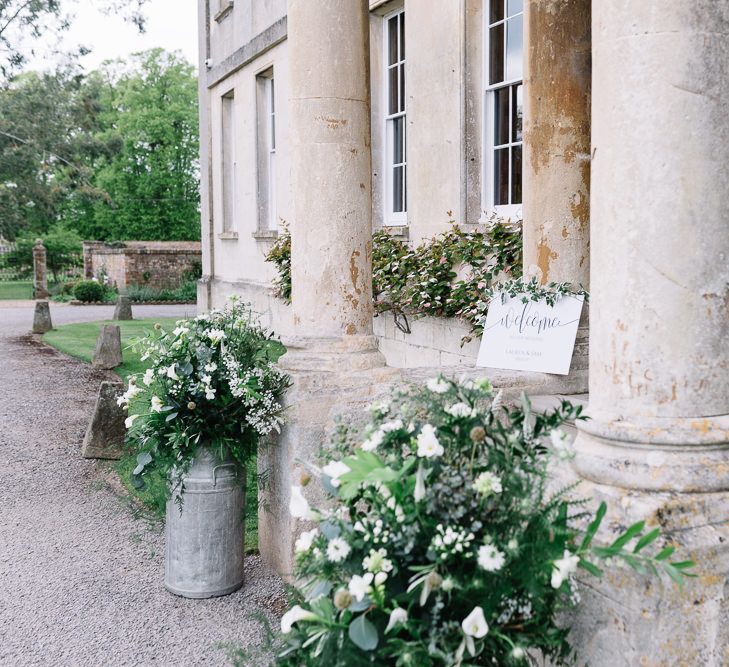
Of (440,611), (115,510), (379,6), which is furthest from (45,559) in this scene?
(379,6)

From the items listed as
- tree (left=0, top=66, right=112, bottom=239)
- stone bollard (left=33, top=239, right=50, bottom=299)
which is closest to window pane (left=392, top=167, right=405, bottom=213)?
tree (left=0, top=66, right=112, bottom=239)

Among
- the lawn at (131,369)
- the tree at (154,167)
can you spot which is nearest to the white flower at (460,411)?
the lawn at (131,369)

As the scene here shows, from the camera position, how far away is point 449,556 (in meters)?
2.23

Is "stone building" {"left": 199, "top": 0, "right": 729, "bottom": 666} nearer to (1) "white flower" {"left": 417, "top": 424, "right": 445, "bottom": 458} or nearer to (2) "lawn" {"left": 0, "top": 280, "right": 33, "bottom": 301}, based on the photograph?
(1) "white flower" {"left": 417, "top": 424, "right": 445, "bottom": 458}

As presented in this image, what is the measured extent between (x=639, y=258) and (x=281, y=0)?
11.0 m

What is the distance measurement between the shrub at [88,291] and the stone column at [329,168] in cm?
2577

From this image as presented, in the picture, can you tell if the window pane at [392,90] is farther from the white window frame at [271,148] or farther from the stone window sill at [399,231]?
the white window frame at [271,148]

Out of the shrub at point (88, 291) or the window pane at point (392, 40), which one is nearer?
the window pane at point (392, 40)

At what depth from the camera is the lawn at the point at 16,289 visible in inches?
1334

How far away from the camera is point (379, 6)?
948 centimetres

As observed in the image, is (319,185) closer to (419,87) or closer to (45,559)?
(45,559)

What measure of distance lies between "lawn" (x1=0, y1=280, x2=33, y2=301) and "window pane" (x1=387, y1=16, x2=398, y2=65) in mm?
26554

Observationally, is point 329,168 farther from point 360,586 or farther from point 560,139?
point 360,586

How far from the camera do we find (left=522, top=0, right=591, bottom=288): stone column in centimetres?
538
